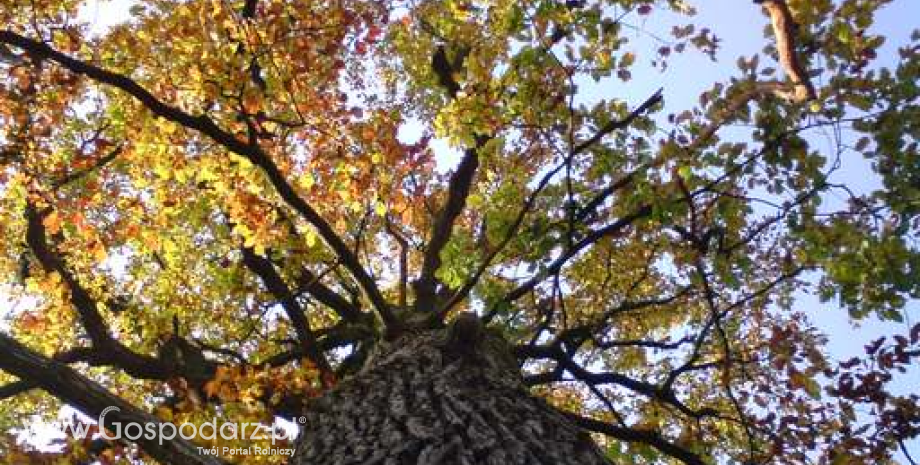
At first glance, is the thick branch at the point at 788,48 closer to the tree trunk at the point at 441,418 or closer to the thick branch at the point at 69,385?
the tree trunk at the point at 441,418

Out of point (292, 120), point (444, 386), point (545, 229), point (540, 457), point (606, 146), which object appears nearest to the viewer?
point (540, 457)

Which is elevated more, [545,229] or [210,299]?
[210,299]

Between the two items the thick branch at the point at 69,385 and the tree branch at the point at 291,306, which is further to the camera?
the tree branch at the point at 291,306

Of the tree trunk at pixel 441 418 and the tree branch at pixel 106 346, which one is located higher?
the tree branch at pixel 106 346

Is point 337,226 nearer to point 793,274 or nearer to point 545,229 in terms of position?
point 545,229

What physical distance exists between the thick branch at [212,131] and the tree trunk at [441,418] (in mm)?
870

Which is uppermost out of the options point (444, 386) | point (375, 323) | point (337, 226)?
point (337, 226)

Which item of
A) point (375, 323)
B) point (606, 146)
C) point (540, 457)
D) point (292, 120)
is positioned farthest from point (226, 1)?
point (540, 457)

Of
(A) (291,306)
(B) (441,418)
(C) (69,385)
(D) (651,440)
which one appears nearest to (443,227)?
(A) (291,306)

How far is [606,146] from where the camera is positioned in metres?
6.02

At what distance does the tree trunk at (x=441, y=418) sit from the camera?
3.44 meters

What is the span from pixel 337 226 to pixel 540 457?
20.2 ft

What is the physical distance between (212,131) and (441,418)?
308 cm

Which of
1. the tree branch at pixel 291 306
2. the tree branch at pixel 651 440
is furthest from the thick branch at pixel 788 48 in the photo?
the tree branch at pixel 291 306
